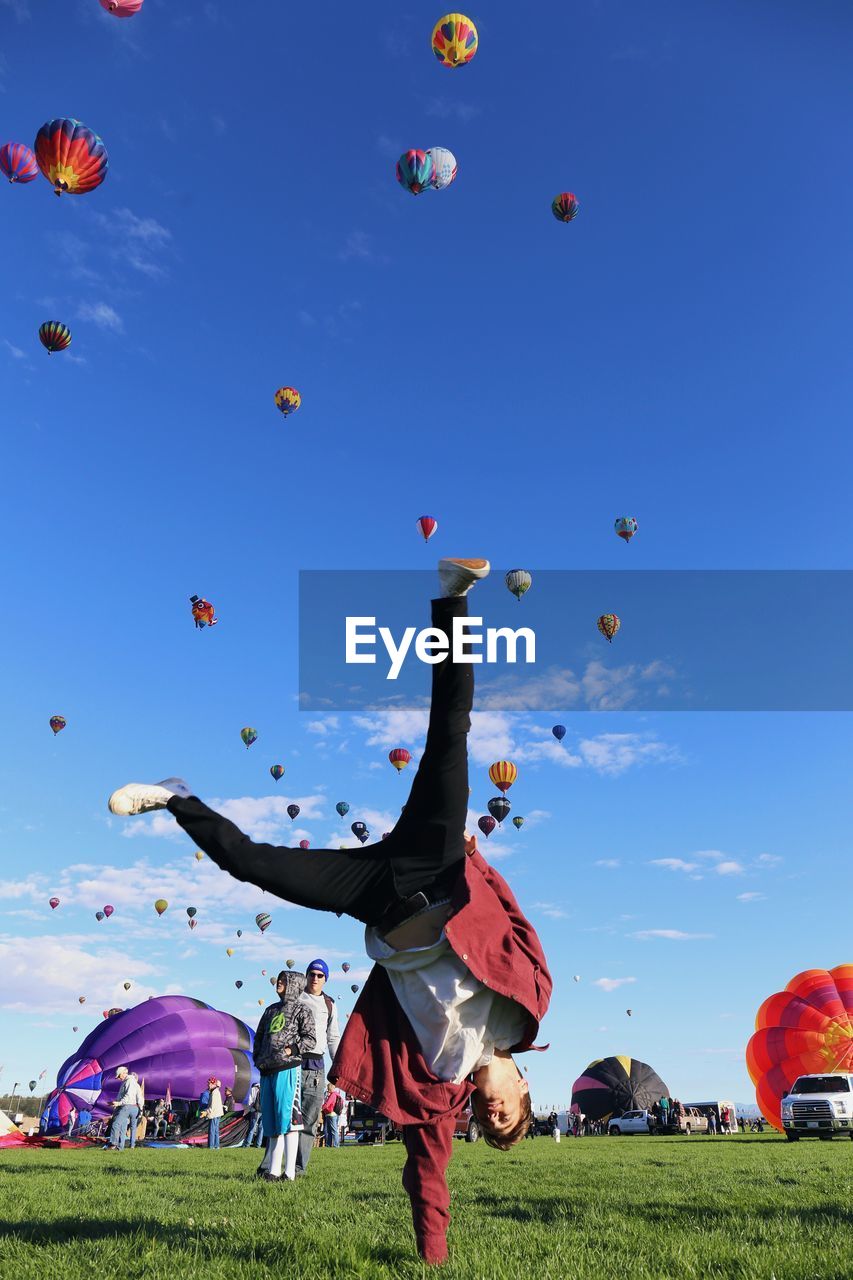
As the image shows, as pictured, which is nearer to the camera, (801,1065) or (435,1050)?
(435,1050)

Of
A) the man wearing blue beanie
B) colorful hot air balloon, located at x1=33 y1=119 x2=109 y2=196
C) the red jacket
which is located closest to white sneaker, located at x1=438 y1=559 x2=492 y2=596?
the red jacket

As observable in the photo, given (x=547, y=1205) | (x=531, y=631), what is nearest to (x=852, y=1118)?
(x=547, y=1205)

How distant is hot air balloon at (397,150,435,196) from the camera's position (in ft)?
122

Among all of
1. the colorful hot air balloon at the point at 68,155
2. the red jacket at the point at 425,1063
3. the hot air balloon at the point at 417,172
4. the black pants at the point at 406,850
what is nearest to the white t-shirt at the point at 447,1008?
the red jacket at the point at 425,1063

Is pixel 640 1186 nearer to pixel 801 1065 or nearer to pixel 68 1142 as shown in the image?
pixel 68 1142

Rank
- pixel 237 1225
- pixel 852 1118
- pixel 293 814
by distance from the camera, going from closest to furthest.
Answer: pixel 237 1225 < pixel 852 1118 < pixel 293 814

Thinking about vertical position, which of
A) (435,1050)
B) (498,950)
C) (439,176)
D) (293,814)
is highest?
(439,176)

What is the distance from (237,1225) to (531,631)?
4558 mm

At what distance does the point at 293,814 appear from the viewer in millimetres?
61688

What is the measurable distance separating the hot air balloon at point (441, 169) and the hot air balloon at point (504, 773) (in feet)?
86.7

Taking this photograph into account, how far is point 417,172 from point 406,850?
1513 inches

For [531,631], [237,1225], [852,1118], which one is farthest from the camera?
[852,1118]

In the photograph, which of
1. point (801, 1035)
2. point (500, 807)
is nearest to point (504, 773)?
point (500, 807)

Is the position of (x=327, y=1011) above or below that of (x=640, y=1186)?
above
